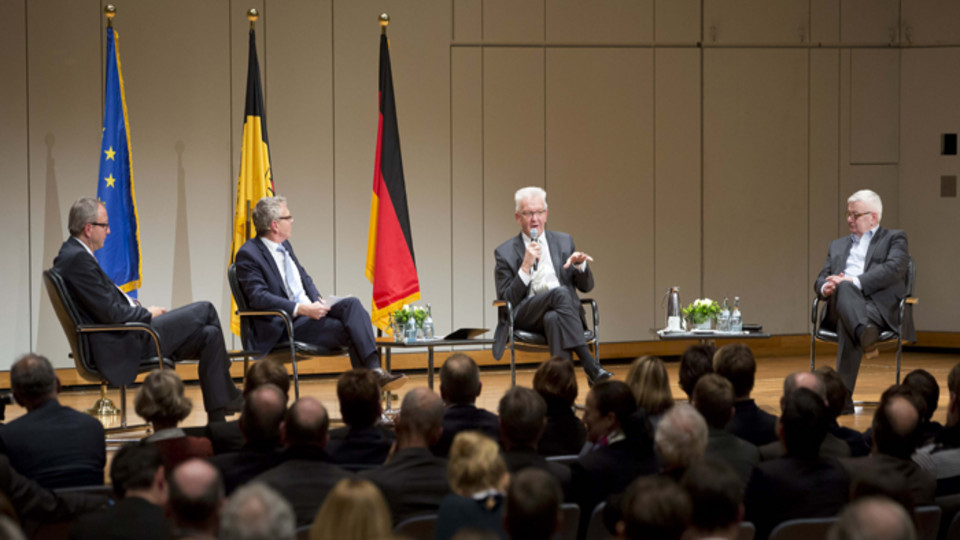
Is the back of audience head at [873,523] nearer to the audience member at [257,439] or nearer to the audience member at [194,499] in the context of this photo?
the audience member at [194,499]

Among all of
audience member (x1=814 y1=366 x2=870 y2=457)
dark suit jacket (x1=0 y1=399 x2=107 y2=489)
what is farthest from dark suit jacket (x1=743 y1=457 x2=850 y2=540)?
dark suit jacket (x1=0 y1=399 x2=107 y2=489)

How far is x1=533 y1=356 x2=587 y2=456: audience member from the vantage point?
138 inches

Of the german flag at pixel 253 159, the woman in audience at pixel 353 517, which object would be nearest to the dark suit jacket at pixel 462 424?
the woman in audience at pixel 353 517

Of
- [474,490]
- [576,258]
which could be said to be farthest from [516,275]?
[474,490]

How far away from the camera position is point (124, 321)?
482 centimetres

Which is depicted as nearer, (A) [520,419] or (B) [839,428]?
(A) [520,419]

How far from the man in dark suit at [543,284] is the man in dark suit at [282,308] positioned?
0.82 metres

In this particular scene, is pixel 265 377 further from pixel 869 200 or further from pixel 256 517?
pixel 869 200

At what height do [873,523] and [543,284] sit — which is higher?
[543,284]

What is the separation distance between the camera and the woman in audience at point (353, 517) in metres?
1.81

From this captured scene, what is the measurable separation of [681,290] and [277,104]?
12.3 ft

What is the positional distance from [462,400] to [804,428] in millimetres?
1347

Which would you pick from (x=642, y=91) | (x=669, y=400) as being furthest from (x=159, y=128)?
(x=669, y=400)

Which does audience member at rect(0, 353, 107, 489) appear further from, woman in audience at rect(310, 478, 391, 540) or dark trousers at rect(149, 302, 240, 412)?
woman in audience at rect(310, 478, 391, 540)
